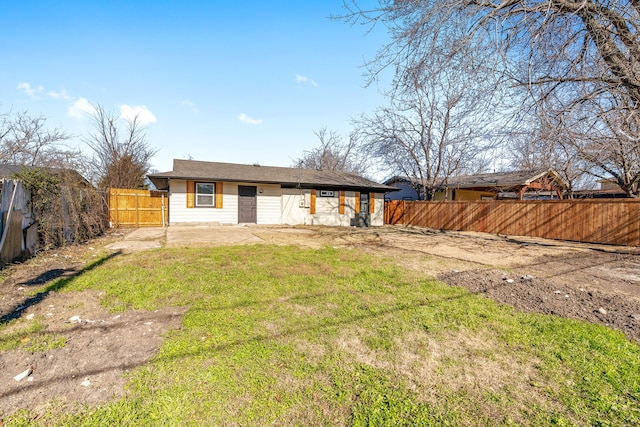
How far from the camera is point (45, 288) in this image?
410 cm

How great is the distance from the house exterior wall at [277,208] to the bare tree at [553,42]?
9951 millimetres

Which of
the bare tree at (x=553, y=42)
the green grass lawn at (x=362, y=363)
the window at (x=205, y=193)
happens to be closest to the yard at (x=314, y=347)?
the green grass lawn at (x=362, y=363)

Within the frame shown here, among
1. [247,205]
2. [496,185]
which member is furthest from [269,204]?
[496,185]

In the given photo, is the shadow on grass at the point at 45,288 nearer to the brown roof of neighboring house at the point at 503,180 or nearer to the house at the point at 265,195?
the house at the point at 265,195

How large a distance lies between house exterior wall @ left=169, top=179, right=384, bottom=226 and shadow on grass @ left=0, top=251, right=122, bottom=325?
727 cm

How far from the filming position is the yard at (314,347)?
185cm

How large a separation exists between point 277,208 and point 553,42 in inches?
472

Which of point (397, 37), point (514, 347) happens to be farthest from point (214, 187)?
point (514, 347)

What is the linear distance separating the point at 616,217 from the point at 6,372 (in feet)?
47.0

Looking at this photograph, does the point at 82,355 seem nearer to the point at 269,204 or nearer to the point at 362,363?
the point at 362,363

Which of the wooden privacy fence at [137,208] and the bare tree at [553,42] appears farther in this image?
the wooden privacy fence at [137,208]

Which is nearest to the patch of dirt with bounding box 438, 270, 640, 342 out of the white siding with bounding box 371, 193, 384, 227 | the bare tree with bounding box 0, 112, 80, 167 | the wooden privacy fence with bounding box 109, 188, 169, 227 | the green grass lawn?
the green grass lawn

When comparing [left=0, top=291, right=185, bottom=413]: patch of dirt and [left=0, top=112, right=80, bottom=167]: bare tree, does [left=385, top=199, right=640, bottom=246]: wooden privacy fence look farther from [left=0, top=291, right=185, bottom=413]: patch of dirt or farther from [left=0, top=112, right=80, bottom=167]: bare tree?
[left=0, top=112, right=80, bottom=167]: bare tree

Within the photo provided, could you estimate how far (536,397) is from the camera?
2006mm
